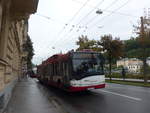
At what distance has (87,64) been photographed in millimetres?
14711

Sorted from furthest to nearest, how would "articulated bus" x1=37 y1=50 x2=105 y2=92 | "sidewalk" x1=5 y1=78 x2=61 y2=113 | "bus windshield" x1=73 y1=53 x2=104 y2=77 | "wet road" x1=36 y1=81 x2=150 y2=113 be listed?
"bus windshield" x1=73 y1=53 x2=104 y2=77, "articulated bus" x1=37 y1=50 x2=105 y2=92, "sidewalk" x1=5 y1=78 x2=61 y2=113, "wet road" x1=36 y1=81 x2=150 y2=113

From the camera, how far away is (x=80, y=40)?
53.1 metres

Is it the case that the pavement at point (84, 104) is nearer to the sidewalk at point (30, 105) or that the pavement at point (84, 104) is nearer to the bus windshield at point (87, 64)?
the sidewalk at point (30, 105)

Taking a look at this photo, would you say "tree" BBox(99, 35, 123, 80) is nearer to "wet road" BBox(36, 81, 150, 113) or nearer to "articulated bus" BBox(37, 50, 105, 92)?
"articulated bus" BBox(37, 50, 105, 92)

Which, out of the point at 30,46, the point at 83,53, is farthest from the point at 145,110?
the point at 30,46

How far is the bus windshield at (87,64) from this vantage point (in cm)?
1436

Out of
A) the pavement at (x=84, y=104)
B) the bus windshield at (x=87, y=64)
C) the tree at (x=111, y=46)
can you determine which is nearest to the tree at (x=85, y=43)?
the tree at (x=111, y=46)

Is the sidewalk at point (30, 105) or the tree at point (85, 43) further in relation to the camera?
the tree at point (85, 43)

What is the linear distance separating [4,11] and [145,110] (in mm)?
5721

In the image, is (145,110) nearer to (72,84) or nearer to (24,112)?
(24,112)

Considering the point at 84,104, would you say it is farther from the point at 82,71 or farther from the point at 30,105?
the point at 82,71

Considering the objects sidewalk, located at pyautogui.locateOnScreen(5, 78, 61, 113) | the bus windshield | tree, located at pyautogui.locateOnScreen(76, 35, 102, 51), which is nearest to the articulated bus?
the bus windshield

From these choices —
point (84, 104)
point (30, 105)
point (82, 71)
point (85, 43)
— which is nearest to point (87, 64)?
point (82, 71)

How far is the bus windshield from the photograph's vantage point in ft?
47.1
